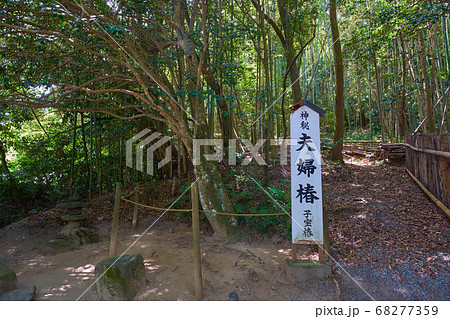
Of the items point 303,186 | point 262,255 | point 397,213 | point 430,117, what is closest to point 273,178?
point 397,213

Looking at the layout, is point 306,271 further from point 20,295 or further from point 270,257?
point 20,295

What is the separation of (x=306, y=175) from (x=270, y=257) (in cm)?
113

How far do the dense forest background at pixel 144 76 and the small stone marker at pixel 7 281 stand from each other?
1974mm

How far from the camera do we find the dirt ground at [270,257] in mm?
2867

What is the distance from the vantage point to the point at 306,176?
10.1ft

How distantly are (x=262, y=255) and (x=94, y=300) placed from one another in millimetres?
1824

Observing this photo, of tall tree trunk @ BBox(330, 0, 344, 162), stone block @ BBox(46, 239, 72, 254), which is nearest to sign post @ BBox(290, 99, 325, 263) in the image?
stone block @ BBox(46, 239, 72, 254)

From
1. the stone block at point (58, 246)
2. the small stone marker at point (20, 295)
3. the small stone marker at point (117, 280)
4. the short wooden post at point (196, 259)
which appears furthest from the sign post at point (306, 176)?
the stone block at point (58, 246)

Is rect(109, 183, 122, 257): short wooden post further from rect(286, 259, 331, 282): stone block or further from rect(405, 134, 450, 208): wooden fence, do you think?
rect(405, 134, 450, 208): wooden fence

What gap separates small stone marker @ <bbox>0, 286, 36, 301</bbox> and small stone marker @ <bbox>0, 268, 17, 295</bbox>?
69 millimetres

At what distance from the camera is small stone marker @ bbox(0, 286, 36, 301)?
2742 millimetres

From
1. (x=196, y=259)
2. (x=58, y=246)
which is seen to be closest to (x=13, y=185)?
(x=58, y=246)

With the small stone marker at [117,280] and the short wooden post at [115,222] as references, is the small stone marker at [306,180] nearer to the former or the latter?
the small stone marker at [117,280]

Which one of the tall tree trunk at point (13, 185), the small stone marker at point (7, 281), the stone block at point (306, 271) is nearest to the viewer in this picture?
the small stone marker at point (7, 281)
